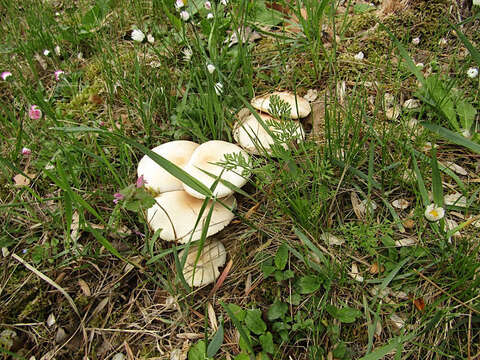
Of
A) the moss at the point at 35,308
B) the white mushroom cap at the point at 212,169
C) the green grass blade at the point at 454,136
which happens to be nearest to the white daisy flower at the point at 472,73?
the green grass blade at the point at 454,136

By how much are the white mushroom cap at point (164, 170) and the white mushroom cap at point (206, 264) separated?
1.23 feet

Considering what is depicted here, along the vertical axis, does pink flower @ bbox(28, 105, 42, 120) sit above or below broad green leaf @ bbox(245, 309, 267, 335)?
above

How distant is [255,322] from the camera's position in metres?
1.49

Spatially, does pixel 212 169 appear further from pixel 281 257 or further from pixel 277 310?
pixel 277 310

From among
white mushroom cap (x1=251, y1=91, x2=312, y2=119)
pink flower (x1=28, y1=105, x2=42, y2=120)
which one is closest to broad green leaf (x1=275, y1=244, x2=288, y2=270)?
white mushroom cap (x1=251, y1=91, x2=312, y2=119)

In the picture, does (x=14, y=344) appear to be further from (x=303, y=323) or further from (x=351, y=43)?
(x=351, y=43)

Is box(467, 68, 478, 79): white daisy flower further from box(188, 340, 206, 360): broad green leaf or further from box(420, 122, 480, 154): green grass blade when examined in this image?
box(188, 340, 206, 360): broad green leaf

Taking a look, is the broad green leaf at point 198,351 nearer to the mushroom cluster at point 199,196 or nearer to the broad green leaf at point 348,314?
the mushroom cluster at point 199,196

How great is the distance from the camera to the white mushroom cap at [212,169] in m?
1.71

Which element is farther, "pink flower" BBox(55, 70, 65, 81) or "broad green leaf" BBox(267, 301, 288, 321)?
"pink flower" BBox(55, 70, 65, 81)

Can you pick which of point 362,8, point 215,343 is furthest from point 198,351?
point 362,8

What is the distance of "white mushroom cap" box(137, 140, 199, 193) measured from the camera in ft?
6.25

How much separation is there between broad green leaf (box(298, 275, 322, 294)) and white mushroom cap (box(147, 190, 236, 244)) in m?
0.46

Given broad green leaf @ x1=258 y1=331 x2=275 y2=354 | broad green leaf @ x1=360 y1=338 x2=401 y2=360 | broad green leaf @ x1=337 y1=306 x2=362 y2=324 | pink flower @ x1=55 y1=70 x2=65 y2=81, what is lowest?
broad green leaf @ x1=360 y1=338 x2=401 y2=360
